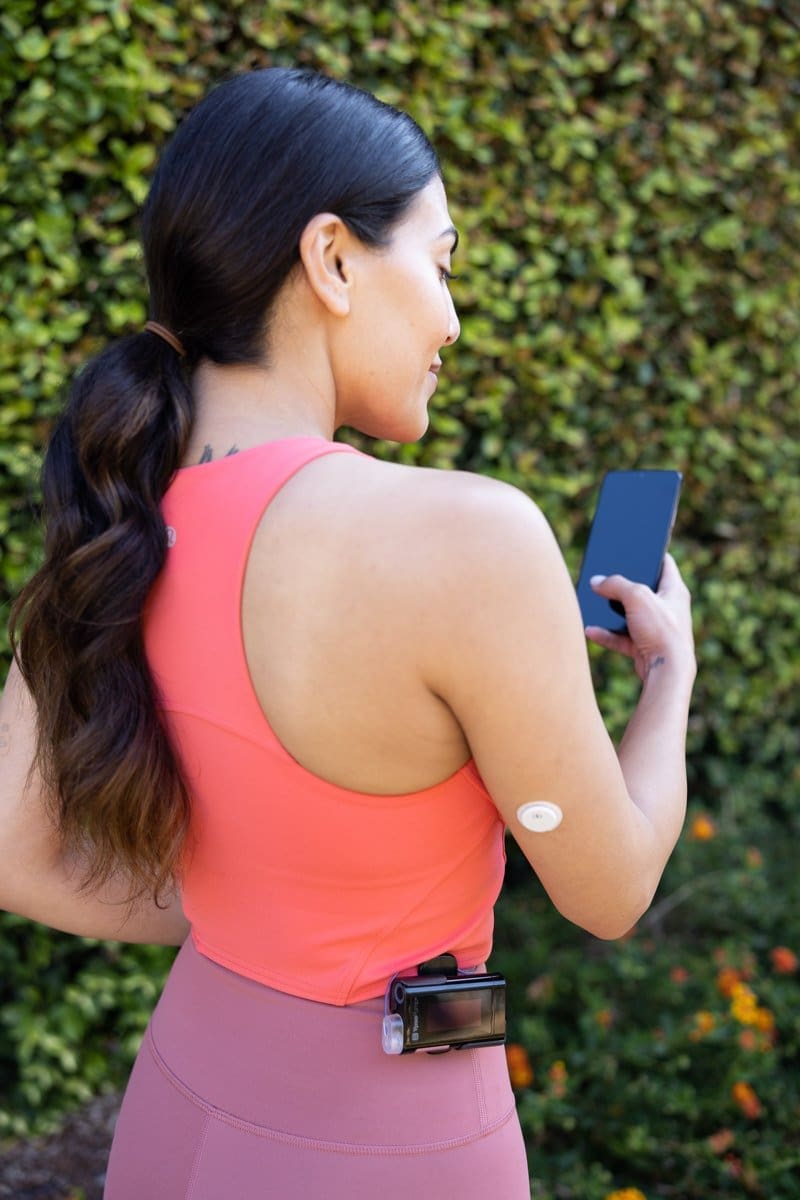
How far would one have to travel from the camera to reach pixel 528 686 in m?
0.99

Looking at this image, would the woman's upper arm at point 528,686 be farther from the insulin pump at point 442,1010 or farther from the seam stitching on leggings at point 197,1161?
the seam stitching on leggings at point 197,1161

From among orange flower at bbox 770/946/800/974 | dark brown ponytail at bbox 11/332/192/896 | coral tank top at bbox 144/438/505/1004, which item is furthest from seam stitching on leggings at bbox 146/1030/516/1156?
orange flower at bbox 770/946/800/974

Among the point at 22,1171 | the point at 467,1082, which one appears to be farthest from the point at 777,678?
the point at 467,1082

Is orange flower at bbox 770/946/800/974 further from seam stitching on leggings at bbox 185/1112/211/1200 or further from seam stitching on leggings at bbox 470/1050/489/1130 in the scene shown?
seam stitching on leggings at bbox 185/1112/211/1200

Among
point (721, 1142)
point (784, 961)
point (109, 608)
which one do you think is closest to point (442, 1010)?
point (109, 608)

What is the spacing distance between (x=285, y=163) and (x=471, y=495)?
1.38 feet

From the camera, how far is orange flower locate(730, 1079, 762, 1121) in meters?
2.79

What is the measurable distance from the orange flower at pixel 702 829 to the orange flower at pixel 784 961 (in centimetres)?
39

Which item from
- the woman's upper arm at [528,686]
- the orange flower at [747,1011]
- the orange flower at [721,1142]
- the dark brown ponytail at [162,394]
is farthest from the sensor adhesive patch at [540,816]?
the orange flower at [747,1011]

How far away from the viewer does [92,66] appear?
252cm

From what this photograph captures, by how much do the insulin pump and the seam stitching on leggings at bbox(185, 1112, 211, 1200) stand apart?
201 millimetres

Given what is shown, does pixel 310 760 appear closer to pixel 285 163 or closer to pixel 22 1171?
pixel 285 163

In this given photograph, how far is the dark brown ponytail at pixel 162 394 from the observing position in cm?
115

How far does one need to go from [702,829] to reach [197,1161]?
8.70ft
